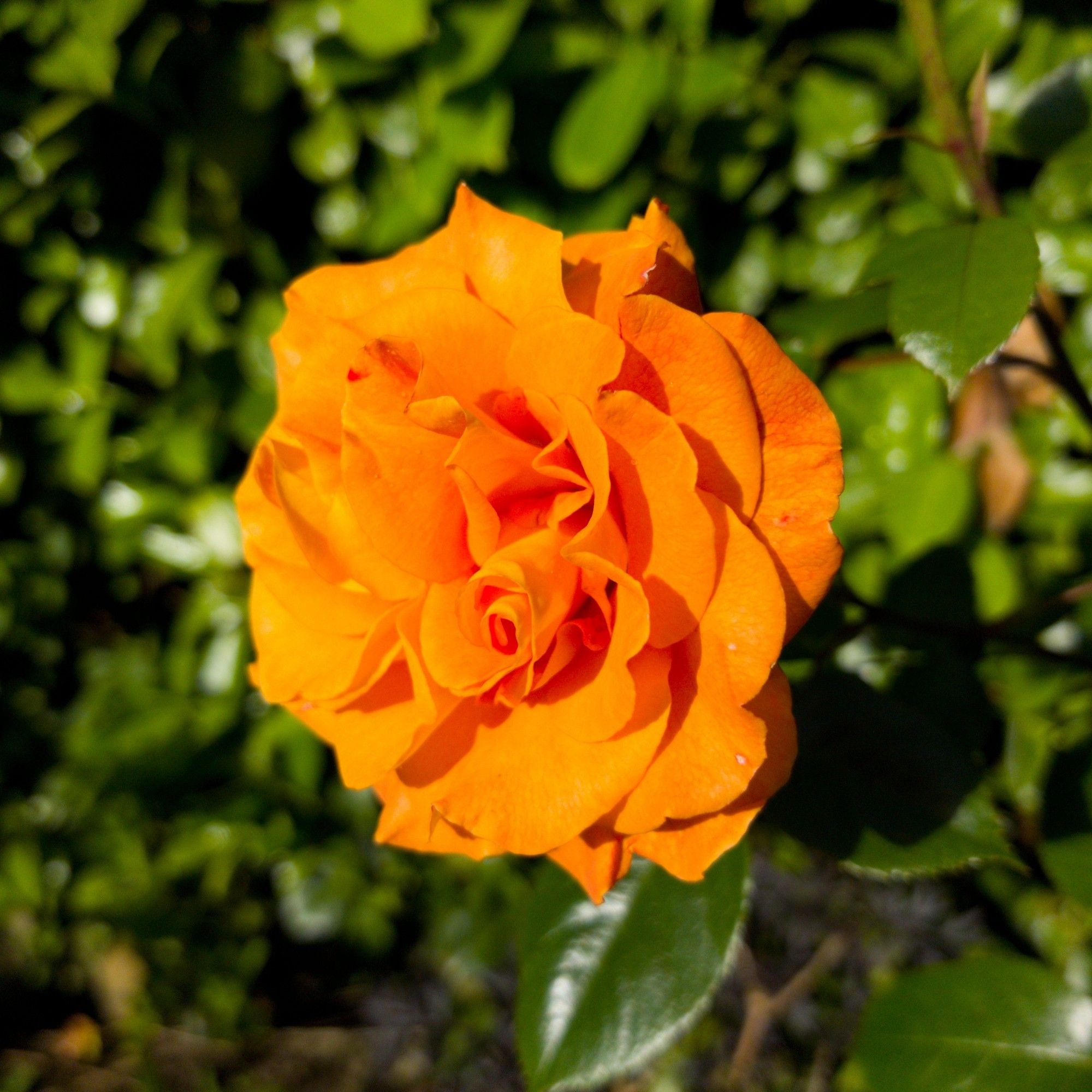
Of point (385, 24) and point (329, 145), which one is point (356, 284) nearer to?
point (385, 24)

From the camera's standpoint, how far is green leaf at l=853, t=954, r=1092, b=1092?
2.02 feet

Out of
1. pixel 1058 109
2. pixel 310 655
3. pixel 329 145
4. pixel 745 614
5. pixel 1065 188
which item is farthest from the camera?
pixel 329 145

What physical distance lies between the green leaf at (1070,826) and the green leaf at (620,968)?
0.27 m

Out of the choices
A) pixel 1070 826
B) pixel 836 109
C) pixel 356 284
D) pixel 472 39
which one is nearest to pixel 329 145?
pixel 472 39

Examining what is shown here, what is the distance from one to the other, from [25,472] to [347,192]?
748 millimetres

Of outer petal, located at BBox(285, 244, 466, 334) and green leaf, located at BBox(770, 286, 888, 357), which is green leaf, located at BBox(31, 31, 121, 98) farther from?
green leaf, located at BBox(770, 286, 888, 357)

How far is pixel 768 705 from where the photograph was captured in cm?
40

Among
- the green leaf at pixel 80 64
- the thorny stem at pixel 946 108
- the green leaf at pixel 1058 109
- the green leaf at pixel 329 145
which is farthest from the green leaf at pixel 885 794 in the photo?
the green leaf at pixel 80 64

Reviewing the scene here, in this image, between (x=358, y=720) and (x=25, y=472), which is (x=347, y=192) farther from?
(x=358, y=720)

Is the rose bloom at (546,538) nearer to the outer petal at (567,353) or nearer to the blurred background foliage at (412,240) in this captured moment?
the outer petal at (567,353)

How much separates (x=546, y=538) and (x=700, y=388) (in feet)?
0.34

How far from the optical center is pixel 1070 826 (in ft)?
2.10

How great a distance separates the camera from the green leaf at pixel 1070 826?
62 centimetres

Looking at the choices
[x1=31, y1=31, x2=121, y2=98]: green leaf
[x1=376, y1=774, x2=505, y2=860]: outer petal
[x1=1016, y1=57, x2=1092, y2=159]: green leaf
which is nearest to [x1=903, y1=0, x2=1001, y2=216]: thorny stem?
[x1=1016, y1=57, x2=1092, y2=159]: green leaf
